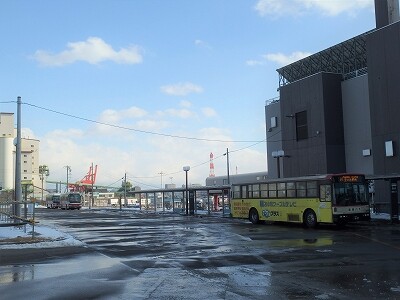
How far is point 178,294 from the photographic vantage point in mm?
9219

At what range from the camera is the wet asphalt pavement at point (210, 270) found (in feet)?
30.6

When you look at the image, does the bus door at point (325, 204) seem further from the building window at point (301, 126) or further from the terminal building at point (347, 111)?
the building window at point (301, 126)

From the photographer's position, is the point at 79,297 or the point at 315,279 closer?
the point at 79,297

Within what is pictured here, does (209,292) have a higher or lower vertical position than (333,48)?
lower

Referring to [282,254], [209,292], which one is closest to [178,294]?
[209,292]

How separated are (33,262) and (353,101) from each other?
108 ft

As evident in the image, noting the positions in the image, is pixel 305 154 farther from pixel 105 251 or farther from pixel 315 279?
pixel 315 279

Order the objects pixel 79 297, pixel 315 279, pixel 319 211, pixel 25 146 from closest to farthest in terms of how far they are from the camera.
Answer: pixel 79 297 → pixel 315 279 → pixel 319 211 → pixel 25 146

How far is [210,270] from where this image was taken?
12.0 meters

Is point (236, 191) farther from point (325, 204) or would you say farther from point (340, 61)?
point (340, 61)

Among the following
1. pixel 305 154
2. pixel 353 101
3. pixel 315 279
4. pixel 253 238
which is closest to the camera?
pixel 315 279

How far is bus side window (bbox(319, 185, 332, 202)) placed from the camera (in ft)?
82.9

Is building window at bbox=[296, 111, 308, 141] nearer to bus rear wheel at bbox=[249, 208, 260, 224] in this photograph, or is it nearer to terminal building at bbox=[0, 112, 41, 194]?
bus rear wheel at bbox=[249, 208, 260, 224]

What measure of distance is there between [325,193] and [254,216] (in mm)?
6738
